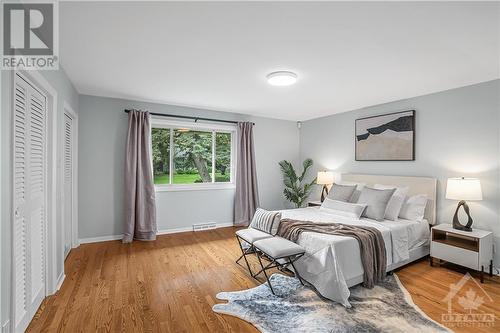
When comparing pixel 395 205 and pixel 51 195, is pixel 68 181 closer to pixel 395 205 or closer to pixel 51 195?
pixel 51 195

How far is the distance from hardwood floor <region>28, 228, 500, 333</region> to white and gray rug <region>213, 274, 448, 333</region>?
12cm

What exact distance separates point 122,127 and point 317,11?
3596 mm

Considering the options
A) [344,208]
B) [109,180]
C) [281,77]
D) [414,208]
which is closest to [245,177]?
[344,208]

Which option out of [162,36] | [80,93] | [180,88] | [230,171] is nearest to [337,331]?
[162,36]

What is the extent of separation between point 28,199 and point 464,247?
4.52m

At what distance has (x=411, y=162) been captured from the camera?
3795 millimetres

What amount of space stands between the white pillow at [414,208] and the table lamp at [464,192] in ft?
1.26

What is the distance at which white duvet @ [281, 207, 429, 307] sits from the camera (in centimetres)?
231

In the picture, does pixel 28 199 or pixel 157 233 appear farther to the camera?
pixel 157 233

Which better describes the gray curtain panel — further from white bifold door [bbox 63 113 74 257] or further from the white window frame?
white bifold door [bbox 63 113 74 257]

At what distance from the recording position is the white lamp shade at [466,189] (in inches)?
111

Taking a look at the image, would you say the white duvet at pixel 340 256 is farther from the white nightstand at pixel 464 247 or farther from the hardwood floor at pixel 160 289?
the hardwood floor at pixel 160 289

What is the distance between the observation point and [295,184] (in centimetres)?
562

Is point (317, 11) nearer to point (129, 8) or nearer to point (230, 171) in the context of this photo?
point (129, 8)
